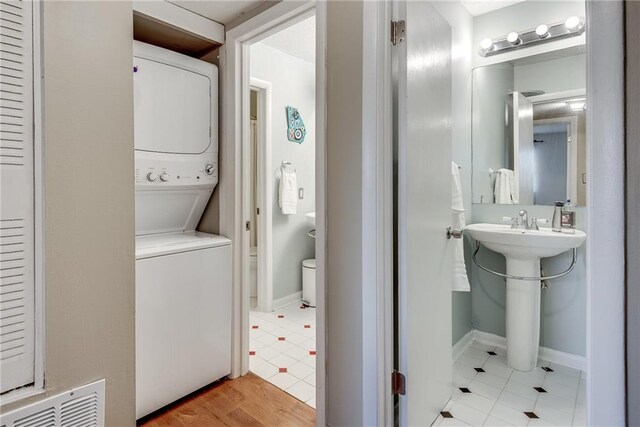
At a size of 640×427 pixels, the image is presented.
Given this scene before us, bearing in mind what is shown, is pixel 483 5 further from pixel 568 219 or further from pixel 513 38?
pixel 568 219

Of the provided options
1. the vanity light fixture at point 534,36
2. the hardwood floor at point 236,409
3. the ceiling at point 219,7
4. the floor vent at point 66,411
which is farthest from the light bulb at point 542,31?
the floor vent at point 66,411

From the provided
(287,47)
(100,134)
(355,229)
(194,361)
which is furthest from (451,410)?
(287,47)

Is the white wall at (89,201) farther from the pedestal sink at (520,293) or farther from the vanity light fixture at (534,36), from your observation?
the vanity light fixture at (534,36)

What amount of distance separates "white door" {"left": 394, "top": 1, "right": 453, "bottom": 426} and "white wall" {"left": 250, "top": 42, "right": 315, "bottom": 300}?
177cm

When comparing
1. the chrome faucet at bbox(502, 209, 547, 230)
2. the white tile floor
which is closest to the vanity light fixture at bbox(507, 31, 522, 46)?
the chrome faucet at bbox(502, 209, 547, 230)

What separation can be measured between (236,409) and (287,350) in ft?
2.32

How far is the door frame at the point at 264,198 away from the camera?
314cm

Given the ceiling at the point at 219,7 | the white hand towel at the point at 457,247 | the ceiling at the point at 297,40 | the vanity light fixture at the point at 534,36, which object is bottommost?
the white hand towel at the point at 457,247

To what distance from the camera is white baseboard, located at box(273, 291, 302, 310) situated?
134 inches

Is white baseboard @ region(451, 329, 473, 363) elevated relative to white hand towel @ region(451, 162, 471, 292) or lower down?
lower down

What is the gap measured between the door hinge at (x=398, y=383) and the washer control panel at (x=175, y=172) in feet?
4.67

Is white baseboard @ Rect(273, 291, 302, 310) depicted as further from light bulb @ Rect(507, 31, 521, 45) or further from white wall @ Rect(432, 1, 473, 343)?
light bulb @ Rect(507, 31, 521, 45)

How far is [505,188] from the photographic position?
247 centimetres

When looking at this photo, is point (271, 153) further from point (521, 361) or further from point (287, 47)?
point (521, 361)
